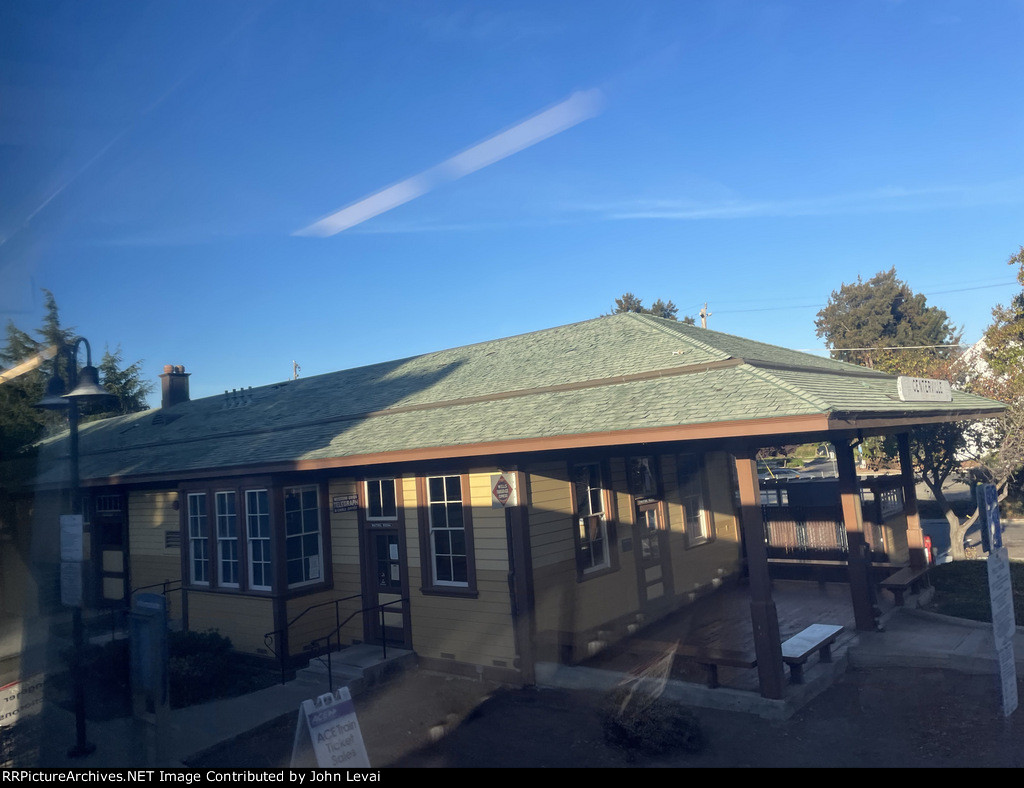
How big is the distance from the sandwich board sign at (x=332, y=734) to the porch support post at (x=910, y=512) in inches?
420

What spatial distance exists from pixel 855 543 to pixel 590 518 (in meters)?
4.13

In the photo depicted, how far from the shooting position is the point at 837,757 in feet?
22.3

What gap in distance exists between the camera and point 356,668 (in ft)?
34.0

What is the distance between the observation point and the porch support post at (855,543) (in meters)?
10.5

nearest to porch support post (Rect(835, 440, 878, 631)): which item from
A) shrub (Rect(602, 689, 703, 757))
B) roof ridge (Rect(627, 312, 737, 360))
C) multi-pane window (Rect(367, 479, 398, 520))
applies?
roof ridge (Rect(627, 312, 737, 360))

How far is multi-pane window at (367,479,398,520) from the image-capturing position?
1163 cm

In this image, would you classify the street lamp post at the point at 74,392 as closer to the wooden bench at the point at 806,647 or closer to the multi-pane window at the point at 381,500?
the multi-pane window at the point at 381,500

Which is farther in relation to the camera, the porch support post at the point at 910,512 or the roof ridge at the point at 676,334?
the porch support post at the point at 910,512

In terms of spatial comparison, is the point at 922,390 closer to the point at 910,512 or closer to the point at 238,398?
the point at 910,512

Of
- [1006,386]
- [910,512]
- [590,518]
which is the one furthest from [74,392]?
[1006,386]

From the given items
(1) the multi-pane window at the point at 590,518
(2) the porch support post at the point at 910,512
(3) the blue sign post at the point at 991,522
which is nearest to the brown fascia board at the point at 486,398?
(1) the multi-pane window at the point at 590,518

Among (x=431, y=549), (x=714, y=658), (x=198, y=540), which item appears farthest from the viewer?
(x=198, y=540)

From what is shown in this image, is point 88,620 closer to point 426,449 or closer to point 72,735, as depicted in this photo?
point 72,735

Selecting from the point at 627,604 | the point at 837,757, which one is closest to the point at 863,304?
the point at 627,604
